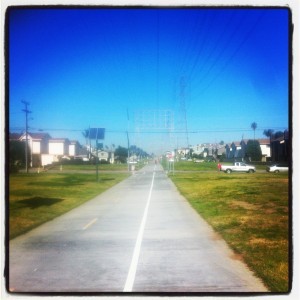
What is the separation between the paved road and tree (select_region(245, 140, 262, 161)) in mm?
30001

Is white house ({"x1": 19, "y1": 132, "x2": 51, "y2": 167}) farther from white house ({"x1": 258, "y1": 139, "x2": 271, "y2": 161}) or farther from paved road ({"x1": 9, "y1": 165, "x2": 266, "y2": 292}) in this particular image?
white house ({"x1": 258, "y1": 139, "x2": 271, "y2": 161})

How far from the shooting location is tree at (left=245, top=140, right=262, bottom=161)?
39916 mm

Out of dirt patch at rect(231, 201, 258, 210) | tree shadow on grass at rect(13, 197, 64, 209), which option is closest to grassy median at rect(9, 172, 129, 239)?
tree shadow on grass at rect(13, 197, 64, 209)

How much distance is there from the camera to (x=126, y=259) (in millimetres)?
7500

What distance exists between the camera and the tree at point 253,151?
131ft

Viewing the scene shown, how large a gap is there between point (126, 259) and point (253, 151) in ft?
121

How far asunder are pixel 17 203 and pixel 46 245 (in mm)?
6628

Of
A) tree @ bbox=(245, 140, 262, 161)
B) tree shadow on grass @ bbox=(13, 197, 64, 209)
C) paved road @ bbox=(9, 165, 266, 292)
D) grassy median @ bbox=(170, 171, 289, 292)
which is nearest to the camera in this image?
paved road @ bbox=(9, 165, 266, 292)

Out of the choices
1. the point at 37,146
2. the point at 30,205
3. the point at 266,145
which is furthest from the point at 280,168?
the point at 30,205

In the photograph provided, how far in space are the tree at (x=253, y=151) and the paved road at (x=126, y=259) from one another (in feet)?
98.4

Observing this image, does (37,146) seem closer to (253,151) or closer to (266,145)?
(266,145)
